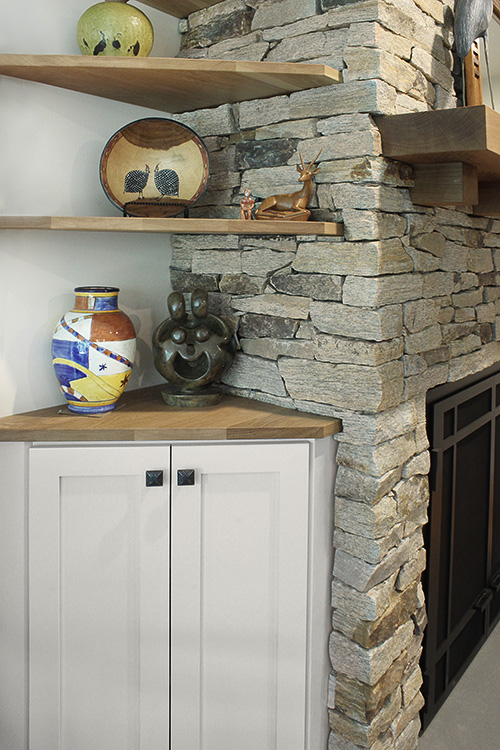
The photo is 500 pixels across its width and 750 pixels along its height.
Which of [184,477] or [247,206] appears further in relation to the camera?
[247,206]

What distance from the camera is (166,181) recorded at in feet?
5.77

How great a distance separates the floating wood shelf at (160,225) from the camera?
1496mm

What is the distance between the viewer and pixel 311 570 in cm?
169

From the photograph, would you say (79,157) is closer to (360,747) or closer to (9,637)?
(9,637)

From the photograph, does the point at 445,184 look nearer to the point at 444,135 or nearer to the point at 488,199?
the point at 444,135

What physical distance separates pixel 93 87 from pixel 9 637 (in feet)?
4.53

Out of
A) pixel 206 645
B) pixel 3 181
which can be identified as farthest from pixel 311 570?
pixel 3 181

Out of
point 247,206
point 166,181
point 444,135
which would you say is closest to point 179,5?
point 166,181

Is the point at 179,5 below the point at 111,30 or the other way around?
the other way around

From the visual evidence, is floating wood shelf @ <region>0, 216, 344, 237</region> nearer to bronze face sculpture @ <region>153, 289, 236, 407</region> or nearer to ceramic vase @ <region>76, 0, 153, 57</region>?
bronze face sculpture @ <region>153, 289, 236, 407</region>

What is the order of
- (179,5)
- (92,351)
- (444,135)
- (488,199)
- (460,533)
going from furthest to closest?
(460,533) → (488,199) → (179,5) → (92,351) → (444,135)

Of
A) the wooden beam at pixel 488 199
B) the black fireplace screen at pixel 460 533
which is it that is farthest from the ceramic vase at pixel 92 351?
the wooden beam at pixel 488 199

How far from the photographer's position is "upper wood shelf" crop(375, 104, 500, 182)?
145 cm

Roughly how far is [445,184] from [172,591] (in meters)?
1.23
